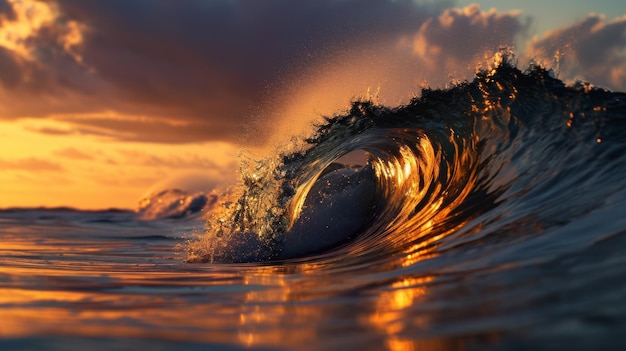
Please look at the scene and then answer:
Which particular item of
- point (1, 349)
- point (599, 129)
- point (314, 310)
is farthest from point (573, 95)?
point (1, 349)

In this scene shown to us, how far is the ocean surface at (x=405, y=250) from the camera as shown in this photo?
231cm

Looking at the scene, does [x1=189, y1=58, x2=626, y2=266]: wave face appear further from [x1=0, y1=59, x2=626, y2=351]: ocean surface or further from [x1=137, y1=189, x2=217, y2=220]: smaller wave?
[x1=137, y1=189, x2=217, y2=220]: smaller wave

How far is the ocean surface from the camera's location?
2312 mm

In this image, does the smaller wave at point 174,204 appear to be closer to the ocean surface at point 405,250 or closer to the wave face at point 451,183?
the wave face at point 451,183

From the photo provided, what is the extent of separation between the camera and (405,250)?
492cm

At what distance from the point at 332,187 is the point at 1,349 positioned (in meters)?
7.17

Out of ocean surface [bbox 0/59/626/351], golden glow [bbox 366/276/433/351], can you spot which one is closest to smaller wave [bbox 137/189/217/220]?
ocean surface [bbox 0/59/626/351]

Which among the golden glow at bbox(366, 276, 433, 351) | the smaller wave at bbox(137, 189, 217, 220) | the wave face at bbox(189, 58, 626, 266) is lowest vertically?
the golden glow at bbox(366, 276, 433, 351)

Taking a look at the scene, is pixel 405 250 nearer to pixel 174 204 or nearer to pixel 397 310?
pixel 397 310

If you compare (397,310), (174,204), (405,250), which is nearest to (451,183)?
(405,250)

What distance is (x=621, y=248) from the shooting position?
324 centimetres

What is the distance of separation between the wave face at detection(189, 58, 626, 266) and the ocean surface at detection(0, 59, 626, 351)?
0.03 metres

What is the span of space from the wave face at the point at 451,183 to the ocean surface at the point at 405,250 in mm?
26

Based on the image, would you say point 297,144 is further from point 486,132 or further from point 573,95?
point 573,95
